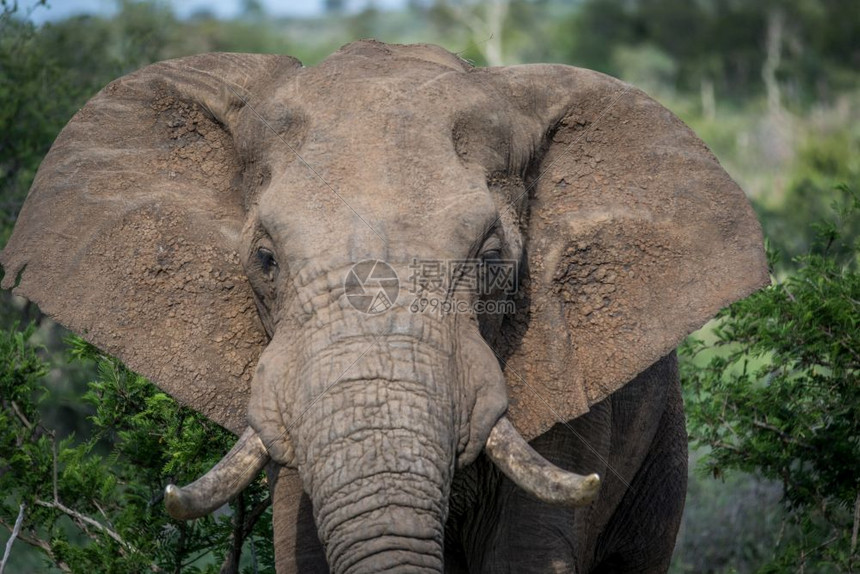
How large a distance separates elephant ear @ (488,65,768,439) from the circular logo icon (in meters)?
0.79

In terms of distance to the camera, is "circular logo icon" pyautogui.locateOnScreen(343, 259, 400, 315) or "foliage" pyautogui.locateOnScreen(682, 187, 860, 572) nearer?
"circular logo icon" pyautogui.locateOnScreen(343, 259, 400, 315)

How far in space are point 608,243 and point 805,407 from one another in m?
2.21

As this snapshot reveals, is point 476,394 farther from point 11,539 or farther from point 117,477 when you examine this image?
point 117,477

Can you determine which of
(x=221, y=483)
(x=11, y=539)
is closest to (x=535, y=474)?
(x=221, y=483)

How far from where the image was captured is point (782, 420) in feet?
20.7

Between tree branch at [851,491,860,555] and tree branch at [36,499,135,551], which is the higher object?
tree branch at [36,499,135,551]

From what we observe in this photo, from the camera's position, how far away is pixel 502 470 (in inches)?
151

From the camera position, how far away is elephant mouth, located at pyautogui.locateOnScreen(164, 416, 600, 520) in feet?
12.0

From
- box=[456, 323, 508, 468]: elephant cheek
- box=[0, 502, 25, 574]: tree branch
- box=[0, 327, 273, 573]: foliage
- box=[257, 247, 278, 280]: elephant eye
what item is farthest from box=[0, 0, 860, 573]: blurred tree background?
box=[456, 323, 508, 468]: elephant cheek

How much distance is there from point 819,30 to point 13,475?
36.1m

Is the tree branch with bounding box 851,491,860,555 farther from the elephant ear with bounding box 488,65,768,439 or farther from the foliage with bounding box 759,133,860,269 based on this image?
the elephant ear with bounding box 488,65,768,439

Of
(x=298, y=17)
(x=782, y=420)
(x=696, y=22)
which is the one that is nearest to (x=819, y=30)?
(x=696, y=22)

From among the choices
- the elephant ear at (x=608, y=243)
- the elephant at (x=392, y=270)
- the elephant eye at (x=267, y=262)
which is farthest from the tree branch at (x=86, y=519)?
the elephant ear at (x=608, y=243)

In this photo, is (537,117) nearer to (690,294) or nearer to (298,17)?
(690,294)
